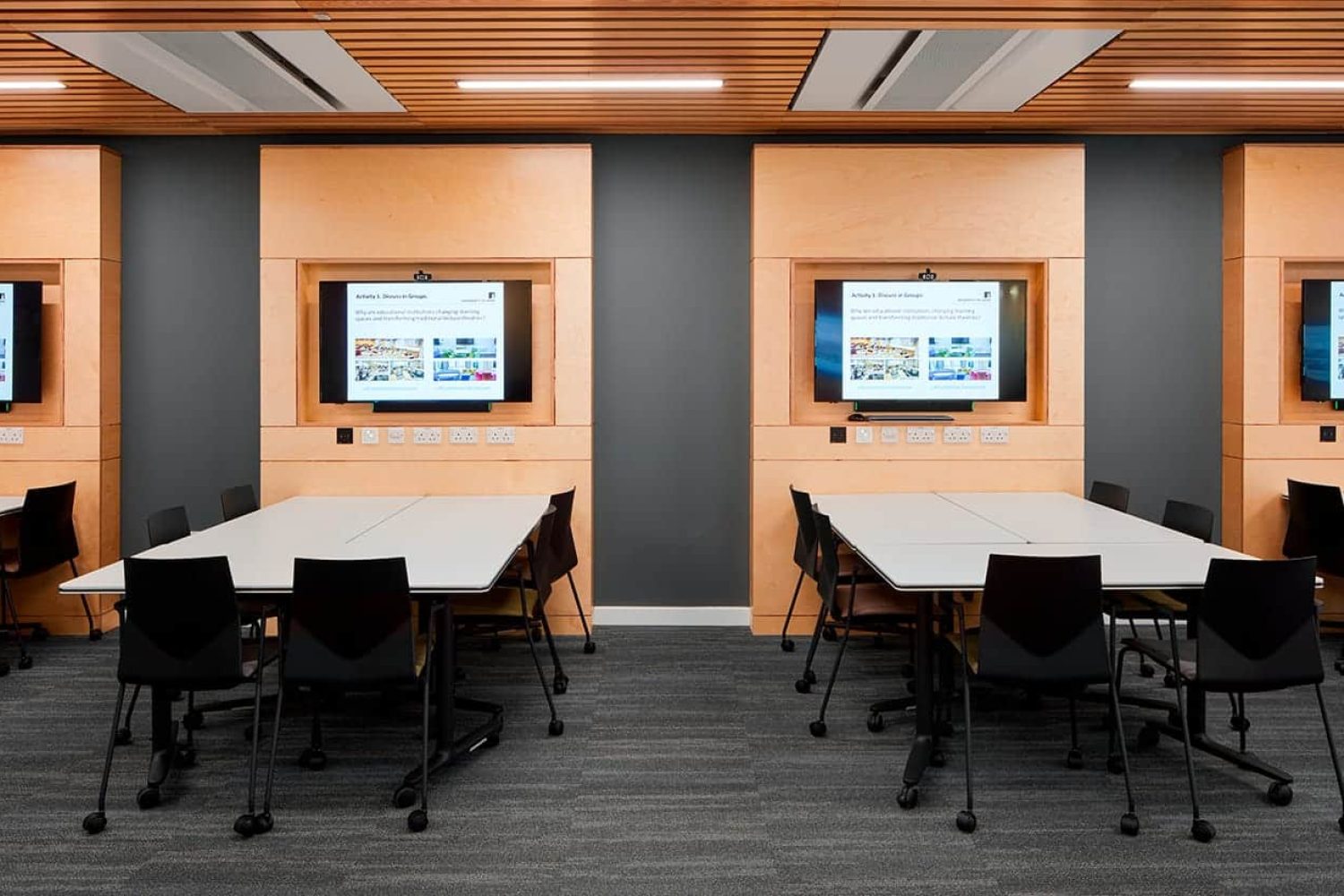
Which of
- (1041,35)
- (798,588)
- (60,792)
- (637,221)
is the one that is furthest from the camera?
(637,221)

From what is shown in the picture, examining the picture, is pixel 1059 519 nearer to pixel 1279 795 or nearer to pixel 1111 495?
pixel 1111 495

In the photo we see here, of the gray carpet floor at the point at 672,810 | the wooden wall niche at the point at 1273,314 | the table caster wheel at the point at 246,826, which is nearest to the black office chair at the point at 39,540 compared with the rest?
the gray carpet floor at the point at 672,810

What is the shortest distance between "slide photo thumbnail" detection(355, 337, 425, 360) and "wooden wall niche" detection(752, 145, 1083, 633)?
6.88 ft

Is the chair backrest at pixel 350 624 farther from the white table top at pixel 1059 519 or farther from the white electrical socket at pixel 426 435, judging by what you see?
the white electrical socket at pixel 426 435

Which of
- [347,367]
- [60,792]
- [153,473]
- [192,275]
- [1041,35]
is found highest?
[1041,35]

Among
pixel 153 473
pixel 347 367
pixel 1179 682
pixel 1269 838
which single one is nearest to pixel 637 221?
pixel 347 367

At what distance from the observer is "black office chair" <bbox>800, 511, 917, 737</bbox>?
4402 mm

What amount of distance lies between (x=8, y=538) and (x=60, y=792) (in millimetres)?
3046

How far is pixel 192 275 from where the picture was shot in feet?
20.7

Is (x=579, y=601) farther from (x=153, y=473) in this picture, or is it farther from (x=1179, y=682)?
(x=1179, y=682)

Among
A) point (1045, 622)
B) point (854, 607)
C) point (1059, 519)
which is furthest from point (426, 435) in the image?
point (1045, 622)

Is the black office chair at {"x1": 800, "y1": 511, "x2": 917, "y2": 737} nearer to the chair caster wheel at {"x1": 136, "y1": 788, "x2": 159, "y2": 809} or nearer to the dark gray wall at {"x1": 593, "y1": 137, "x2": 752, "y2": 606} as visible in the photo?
the dark gray wall at {"x1": 593, "y1": 137, "x2": 752, "y2": 606}

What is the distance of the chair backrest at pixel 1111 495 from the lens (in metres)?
5.36

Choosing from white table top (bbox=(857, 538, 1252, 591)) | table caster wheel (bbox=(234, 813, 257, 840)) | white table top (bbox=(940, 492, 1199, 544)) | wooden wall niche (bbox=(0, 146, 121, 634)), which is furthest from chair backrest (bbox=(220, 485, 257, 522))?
white table top (bbox=(940, 492, 1199, 544))
